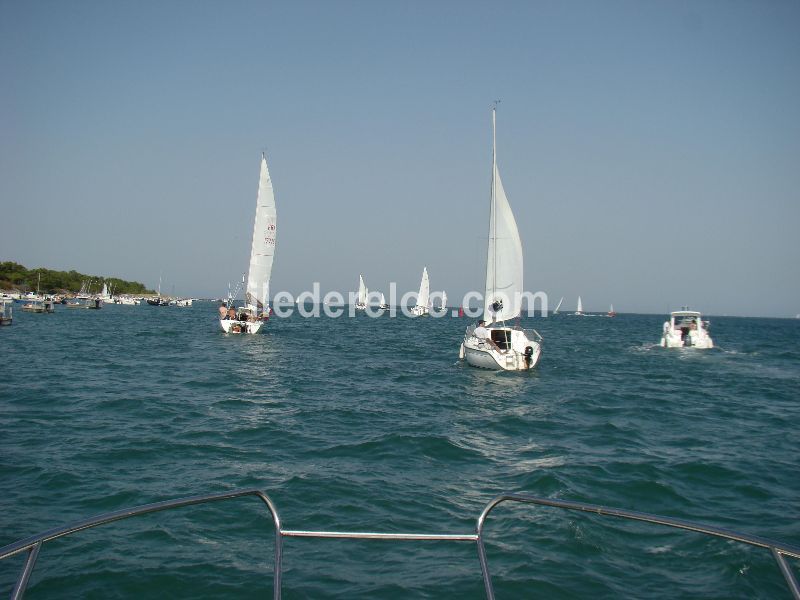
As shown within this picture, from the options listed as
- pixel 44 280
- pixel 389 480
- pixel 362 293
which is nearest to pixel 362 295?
pixel 362 293

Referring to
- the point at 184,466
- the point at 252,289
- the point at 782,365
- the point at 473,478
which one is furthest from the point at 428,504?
the point at 252,289

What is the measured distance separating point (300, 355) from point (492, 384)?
1384cm

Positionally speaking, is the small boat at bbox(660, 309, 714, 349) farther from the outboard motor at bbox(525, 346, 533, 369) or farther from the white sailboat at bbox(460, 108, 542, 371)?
the outboard motor at bbox(525, 346, 533, 369)

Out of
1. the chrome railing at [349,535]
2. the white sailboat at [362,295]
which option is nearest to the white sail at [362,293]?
the white sailboat at [362,295]

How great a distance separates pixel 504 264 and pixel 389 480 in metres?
20.6

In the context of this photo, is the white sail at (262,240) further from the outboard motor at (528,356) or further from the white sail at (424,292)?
the white sail at (424,292)

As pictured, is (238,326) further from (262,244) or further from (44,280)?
(44,280)

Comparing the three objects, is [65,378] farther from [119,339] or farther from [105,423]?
[119,339]

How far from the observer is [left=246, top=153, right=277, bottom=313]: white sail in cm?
4716

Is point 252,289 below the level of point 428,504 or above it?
above

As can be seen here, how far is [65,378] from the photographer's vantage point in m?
19.1

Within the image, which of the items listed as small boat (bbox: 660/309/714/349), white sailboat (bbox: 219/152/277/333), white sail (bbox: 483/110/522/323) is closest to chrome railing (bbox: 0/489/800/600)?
white sail (bbox: 483/110/522/323)

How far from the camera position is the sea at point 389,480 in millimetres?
5820

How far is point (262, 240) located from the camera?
155 ft
